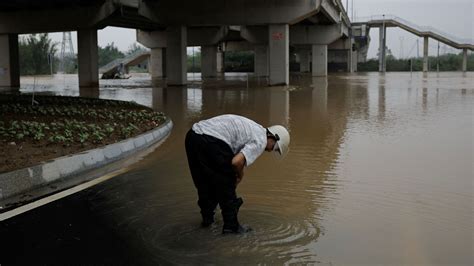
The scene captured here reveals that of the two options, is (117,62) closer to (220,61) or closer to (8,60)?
(220,61)

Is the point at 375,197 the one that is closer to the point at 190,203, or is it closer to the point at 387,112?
the point at 190,203

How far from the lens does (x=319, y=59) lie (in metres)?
61.4

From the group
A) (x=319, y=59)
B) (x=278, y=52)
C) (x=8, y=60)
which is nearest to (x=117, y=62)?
(x=319, y=59)

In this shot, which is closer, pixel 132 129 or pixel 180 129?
pixel 132 129

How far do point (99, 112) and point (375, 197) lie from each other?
9238mm

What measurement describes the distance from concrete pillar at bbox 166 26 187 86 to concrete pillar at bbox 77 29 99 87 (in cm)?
527

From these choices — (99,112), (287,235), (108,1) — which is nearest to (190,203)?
(287,235)

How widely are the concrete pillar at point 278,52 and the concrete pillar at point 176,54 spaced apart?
21.7ft

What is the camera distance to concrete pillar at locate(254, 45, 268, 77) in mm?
60250

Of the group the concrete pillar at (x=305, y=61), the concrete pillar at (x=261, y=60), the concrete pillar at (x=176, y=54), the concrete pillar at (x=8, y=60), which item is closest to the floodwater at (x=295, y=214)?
the concrete pillar at (x=176, y=54)

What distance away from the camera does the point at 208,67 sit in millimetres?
64625

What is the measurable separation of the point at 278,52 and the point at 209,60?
98.4ft

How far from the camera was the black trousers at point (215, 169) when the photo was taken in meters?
4.91

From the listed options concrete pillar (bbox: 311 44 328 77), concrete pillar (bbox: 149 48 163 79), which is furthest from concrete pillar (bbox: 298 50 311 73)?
concrete pillar (bbox: 149 48 163 79)
